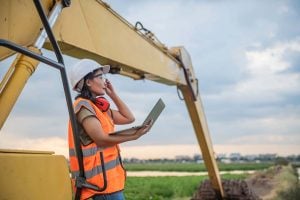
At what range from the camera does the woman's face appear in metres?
3.52

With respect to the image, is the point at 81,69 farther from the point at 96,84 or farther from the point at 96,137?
the point at 96,137

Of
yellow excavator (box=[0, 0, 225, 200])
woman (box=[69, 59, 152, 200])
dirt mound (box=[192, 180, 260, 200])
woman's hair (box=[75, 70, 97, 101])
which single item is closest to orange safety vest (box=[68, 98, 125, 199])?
woman (box=[69, 59, 152, 200])

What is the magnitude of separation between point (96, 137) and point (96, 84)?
55cm

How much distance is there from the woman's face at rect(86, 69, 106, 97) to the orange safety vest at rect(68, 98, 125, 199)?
0.16m

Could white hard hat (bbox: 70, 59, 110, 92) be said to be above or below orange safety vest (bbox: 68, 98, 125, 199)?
above

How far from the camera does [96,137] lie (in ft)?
10.3

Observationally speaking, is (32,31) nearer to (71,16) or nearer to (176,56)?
(71,16)

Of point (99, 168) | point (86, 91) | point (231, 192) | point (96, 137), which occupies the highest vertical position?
point (86, 91)

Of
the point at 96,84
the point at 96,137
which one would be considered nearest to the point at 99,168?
the point at 96,137

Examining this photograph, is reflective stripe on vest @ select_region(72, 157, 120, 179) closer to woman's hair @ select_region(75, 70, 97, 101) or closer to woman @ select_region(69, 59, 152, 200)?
Answer: woman @ select_region(69, 59, 152, 200)

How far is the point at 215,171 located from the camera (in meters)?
7.84

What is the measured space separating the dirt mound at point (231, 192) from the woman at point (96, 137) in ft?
17.2

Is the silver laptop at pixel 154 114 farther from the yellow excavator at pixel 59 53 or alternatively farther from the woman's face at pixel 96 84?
the woman's face at pixel 96 84

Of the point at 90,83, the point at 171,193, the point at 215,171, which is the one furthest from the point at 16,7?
the point at 171,193
